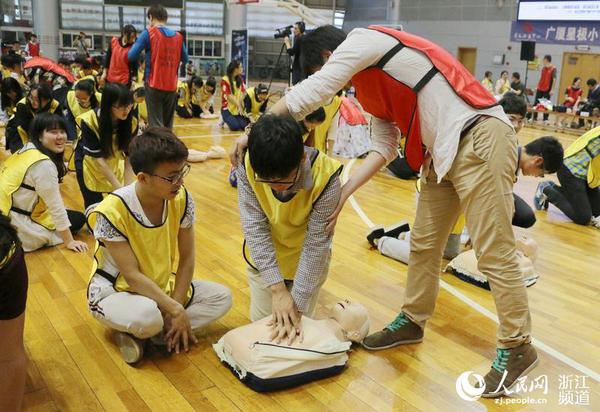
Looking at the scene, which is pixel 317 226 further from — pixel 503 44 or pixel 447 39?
pixel 447 39

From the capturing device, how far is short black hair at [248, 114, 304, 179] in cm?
165

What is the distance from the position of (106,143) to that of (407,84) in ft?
7.17

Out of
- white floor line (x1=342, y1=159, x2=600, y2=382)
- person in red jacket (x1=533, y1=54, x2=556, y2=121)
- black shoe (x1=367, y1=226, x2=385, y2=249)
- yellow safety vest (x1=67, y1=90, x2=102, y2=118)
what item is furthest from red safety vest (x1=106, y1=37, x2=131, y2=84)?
person in red jacket (x1=533, y1=54, x2=556, y2=121)

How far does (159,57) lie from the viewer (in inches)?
189

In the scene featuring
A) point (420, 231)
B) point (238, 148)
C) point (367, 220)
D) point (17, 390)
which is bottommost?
point (367, 220)

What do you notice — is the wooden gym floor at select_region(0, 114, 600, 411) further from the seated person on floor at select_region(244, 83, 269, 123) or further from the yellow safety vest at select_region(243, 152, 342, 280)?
the seated person on floor at select_region(244, 83, 269, 123)

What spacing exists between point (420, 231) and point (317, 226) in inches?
16.1

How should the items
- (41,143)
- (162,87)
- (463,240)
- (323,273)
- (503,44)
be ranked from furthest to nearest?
(503,44) < (162,87) < (463,240) < (41,143) < (323,273)

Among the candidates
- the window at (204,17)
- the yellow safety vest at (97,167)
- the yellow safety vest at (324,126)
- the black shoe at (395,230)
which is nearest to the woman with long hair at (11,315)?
the yellow safety vest at (97,167)

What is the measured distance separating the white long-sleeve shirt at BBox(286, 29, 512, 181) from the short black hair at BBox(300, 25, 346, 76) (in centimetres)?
9

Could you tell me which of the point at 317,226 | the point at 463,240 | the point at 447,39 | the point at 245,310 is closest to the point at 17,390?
the point at 317,226

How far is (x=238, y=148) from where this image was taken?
1.85 m

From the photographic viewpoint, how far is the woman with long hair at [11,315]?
1338 millimetres

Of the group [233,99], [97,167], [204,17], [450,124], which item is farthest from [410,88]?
[204,17]
